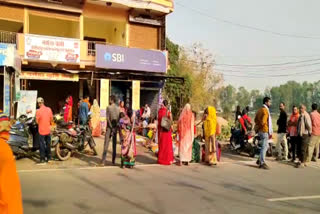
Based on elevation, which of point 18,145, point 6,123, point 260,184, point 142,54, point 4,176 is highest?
point 142,54

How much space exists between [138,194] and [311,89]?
320ft

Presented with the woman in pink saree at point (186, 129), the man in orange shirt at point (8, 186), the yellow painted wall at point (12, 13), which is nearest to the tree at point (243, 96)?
the yellow painted wall at point (12, 13)

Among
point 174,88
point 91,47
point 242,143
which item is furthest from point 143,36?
point 242,143

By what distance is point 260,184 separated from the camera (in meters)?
7.89

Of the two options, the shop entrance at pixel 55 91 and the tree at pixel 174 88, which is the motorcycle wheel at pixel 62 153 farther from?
the tree at pixel 174 88

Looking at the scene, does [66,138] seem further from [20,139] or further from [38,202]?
[38,202]

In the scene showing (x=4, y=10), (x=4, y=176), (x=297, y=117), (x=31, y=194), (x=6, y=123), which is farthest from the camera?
(x=4, y=10)

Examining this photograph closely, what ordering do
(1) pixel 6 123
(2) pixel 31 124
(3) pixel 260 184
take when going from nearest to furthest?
1. (1) pixel 6 123
2. (3) pixel 260 184
3. (2) pixel 31 124

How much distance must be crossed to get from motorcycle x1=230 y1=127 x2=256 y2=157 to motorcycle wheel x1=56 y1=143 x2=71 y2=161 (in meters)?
6.11

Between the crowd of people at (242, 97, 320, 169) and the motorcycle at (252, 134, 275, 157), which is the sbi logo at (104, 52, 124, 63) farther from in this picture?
the crowd of people at (242, 97, 320, 169)

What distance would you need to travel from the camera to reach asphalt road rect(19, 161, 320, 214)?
584 cm

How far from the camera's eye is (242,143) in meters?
12.9

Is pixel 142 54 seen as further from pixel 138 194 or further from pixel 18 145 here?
pixel 138 194

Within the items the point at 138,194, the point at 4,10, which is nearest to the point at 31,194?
the point at 138,194
